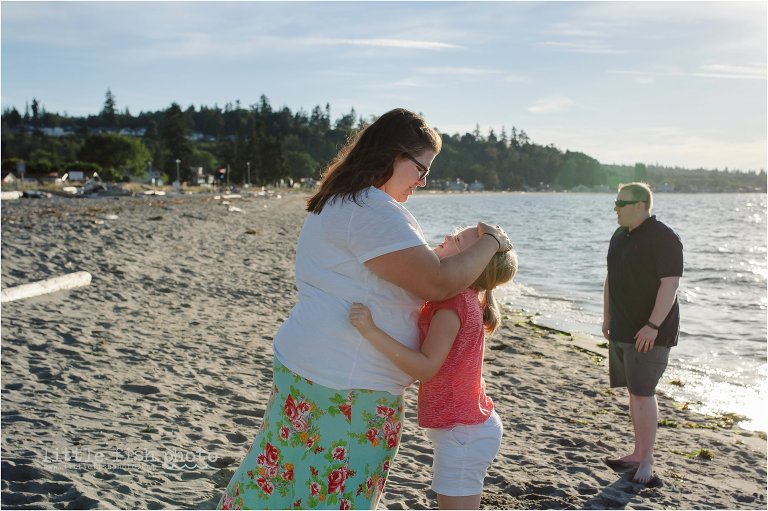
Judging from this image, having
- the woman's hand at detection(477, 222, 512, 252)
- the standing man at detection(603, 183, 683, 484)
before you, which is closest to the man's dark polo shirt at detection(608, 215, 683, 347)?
the standing man at detection(603, 183, 683, 484)

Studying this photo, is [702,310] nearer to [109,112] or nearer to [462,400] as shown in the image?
[462,400]

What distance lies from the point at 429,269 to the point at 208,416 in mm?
3666

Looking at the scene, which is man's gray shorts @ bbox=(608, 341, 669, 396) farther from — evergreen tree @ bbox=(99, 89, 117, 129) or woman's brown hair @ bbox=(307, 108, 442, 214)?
evergreen tree @ bbox=(99, 89, 117, 129)

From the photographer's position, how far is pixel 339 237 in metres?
2.17

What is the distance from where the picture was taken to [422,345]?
234cm

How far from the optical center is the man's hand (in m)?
4.40

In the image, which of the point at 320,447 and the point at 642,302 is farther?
the point at 642,302

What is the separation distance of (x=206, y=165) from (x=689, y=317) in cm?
12418

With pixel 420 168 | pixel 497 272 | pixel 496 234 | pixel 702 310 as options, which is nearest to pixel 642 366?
pixel 497 272

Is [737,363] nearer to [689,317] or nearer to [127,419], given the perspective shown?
[689,317]

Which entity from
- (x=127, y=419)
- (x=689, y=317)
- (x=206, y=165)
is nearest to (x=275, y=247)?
(x=689, y=317)

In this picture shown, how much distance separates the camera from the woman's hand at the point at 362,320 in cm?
216

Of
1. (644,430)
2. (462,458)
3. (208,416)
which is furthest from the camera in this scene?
(208,416)

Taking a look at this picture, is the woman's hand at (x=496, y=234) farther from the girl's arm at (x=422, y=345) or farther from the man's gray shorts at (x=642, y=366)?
the man's gray shorts at (x=642, y=366)
